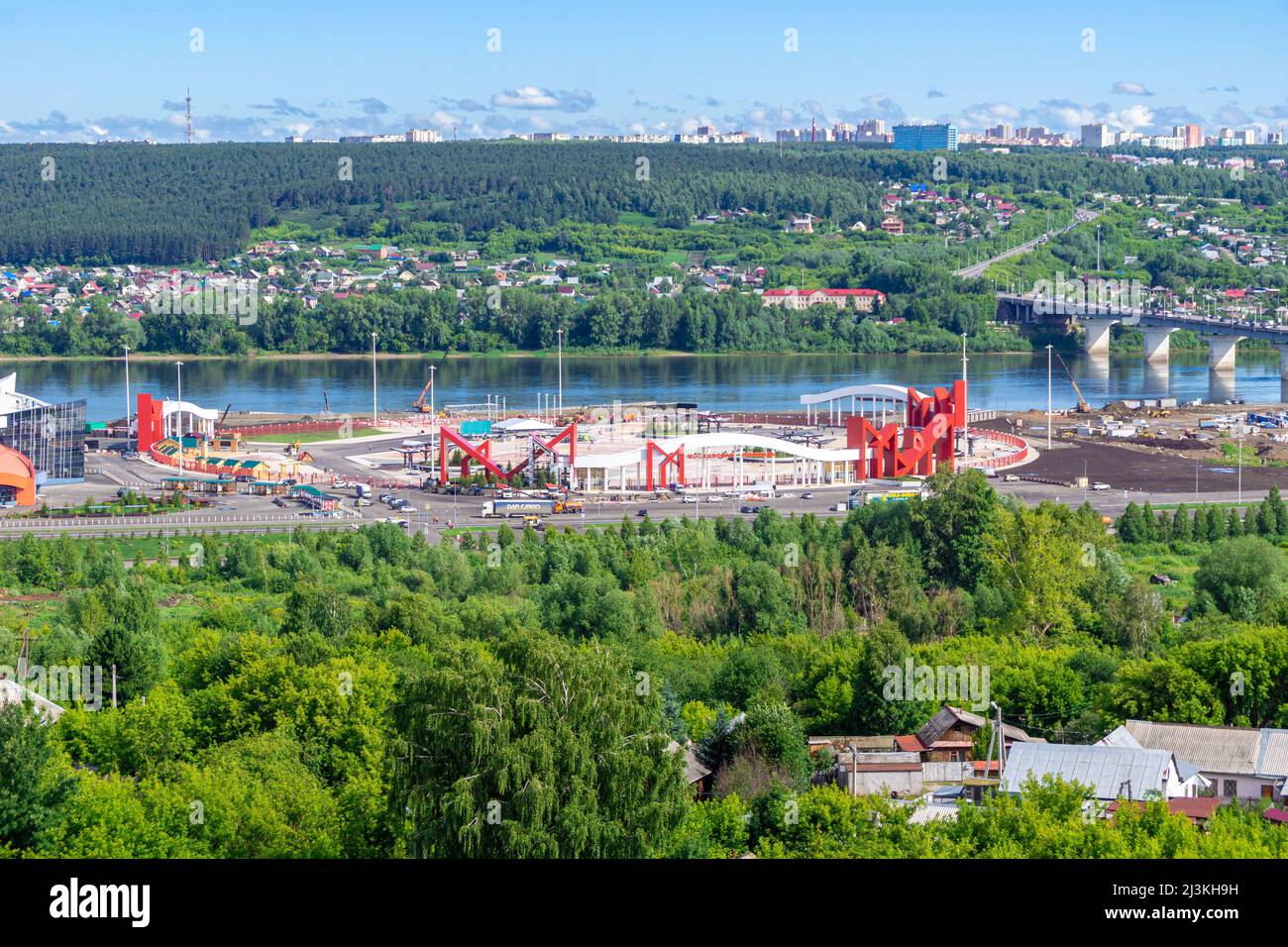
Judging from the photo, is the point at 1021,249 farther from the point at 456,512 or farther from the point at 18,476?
the point at 18,476

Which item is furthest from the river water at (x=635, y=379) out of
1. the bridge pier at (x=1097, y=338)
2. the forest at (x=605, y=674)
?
the forest at (x=605, y=674)

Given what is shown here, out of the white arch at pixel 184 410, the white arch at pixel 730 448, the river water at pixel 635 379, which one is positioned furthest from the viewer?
the river water at pixel 635 379

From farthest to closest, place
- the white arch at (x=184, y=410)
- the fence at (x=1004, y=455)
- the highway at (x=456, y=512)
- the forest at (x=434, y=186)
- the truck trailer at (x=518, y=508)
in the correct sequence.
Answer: the forest at (x=434, y=186), the white arch at (x=184, y=410), the fence at (x=1004, y=455), the truck trailer at (x=518, y=508), the highway at (x=456, y=512)

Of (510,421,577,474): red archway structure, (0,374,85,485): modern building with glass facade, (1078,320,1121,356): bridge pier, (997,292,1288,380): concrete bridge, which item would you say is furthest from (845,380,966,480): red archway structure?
(1078,320,1121,356): bridge pier

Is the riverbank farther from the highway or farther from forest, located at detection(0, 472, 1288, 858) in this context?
forest, located at detection(0, 472, 1288, 858)

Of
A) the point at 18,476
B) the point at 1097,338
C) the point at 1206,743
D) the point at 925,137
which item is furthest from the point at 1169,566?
the point at 925,137

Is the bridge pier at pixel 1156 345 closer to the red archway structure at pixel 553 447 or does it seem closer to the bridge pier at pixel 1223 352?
the bridge pier at pixel 1223 352
